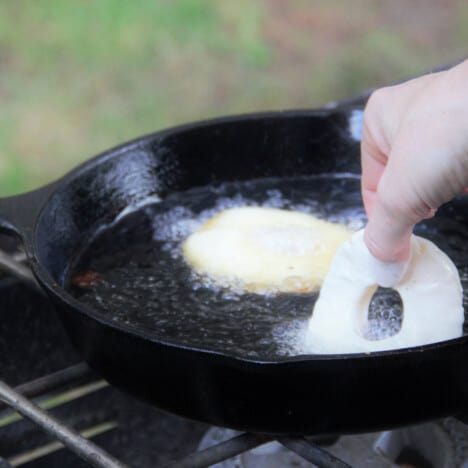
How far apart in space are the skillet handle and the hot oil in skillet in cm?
16

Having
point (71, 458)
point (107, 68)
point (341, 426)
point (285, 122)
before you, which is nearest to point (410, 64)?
point (107, 68)

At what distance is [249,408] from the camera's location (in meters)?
1.17

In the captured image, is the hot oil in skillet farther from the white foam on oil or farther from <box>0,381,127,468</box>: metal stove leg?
<box>0,381,127,468</box>: metal stove leg

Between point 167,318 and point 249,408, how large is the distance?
1.15 feet

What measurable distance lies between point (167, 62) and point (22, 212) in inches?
151

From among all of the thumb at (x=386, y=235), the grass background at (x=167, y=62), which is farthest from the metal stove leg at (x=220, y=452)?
the grass background at (x=167, y=62)

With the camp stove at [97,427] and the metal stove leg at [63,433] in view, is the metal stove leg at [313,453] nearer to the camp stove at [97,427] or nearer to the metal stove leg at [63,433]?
the metal stove leg at [63,433]

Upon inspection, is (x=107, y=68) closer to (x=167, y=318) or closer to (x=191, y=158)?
(x=191, y=158)

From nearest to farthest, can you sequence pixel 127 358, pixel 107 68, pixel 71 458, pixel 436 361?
pixel 436 361 < pixel 127 358 < pixel 71 458 < pixel 107 68

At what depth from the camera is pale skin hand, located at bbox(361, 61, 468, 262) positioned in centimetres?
→ 106

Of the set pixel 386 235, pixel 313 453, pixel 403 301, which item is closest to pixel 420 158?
pixel 386 235

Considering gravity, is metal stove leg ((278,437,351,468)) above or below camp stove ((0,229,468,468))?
above

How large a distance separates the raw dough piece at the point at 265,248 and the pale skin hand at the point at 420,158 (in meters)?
0.42

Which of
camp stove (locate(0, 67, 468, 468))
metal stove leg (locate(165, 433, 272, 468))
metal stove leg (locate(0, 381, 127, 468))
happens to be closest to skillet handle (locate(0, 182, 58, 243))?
camp stove (locate(0, 67, 468, 468))
